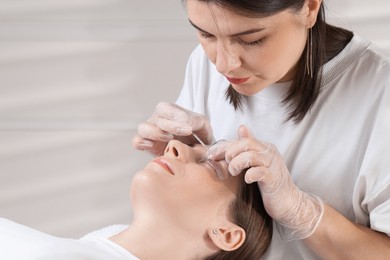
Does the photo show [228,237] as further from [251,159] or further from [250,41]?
[250,41]

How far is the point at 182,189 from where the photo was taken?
1914mm

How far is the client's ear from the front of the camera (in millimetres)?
1922

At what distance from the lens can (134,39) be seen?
283cm

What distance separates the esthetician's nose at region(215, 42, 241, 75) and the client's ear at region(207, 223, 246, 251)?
431 mm

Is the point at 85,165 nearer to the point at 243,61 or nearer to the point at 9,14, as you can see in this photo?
the point at 9,14

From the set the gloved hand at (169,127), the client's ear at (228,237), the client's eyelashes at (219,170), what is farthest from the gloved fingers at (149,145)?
the client's ear at (228,237)

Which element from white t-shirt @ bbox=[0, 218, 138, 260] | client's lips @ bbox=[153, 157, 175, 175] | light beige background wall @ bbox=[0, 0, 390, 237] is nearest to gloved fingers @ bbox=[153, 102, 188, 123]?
client's lips @ bbox=[153, 157, 175, 175]

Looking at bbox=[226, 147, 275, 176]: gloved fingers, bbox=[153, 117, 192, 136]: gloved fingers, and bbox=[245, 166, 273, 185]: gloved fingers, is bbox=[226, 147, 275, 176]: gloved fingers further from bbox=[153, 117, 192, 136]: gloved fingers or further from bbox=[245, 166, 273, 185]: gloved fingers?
bbox=[153, 117, 192, 136]: gloved fingers

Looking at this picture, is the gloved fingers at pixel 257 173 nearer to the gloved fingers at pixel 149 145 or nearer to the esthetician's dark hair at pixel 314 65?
the esthetician's dark hair at pixel 314 65

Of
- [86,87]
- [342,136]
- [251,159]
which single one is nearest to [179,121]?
[251,159]

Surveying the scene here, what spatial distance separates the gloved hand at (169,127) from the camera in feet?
6.30

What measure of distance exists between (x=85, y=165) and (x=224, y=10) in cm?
151

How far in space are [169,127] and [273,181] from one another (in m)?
0.31

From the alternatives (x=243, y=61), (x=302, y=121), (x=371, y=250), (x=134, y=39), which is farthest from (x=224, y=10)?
(x=134, y=39)
